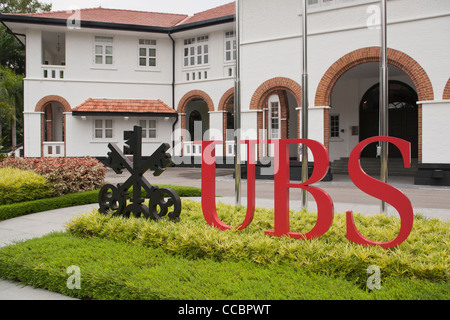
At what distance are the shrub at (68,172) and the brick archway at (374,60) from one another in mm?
8944

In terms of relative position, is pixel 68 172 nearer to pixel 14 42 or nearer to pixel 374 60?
pixel 374 60

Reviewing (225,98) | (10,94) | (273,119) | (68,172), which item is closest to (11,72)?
(10,94)

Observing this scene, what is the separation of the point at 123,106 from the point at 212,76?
5409 millimetres

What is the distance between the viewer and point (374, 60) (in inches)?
576

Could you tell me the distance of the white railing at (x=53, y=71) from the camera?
2202 centimetres

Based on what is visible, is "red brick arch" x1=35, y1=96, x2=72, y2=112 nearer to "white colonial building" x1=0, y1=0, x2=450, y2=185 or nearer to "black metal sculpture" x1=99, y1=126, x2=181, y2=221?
"white colonial building" x1=0, y1=0, x2=450, y2=185

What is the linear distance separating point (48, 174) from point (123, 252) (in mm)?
5615

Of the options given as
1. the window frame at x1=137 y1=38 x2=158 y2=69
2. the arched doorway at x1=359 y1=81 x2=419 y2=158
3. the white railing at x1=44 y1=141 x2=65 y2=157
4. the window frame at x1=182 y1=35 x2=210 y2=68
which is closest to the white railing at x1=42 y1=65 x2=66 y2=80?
the white railing at x1=44 y1=141 x2=65 y2=157

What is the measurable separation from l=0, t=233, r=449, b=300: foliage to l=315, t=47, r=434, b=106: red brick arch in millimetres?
11974

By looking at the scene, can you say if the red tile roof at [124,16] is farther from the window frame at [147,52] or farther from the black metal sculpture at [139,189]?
the black metal sculpture at [139,189]

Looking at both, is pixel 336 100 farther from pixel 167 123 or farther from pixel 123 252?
pixel 123 252

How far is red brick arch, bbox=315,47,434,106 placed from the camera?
1386cm

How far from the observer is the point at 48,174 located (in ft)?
31.1

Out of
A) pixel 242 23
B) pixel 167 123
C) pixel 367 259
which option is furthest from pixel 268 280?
pixel 167 123
